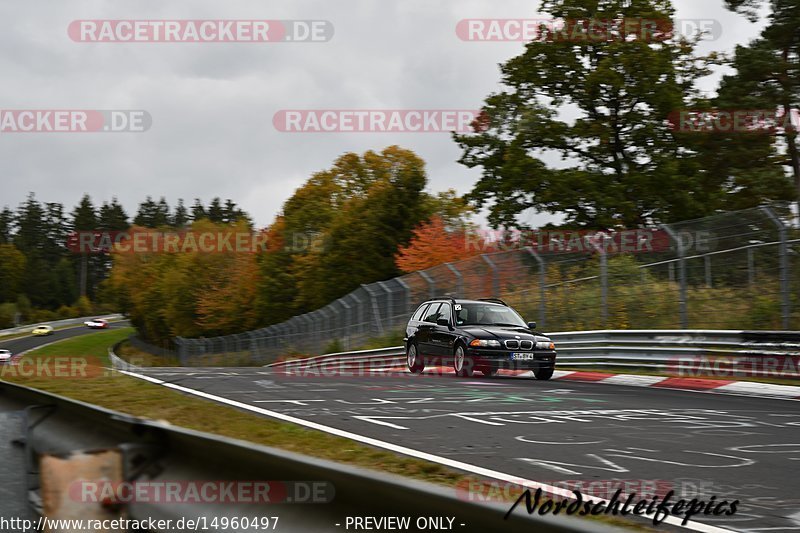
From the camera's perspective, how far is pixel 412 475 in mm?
6129

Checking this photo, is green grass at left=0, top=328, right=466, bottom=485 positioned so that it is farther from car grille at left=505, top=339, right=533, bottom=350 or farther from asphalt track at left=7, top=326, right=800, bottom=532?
car grille at left=505, top=339, right=533, bottom=350

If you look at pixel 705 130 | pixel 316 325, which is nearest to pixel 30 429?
pixel 316 325

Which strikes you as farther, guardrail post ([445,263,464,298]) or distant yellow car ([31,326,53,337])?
distant yellow car ([31,326,53,337])

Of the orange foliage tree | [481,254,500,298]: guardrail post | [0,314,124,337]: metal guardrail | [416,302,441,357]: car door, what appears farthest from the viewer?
[0,314,124,337]: metal guardrail

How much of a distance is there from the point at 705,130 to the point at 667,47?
383cm

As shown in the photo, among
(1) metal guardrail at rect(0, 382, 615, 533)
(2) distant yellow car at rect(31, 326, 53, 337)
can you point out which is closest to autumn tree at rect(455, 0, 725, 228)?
(1) metal guardrail at rect(0, 382, 615, 533)

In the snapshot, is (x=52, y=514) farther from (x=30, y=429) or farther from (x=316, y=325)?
(x=316, y=325)

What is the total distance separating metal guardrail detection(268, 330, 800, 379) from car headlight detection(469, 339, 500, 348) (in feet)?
9.43

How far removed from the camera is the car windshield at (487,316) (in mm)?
18219

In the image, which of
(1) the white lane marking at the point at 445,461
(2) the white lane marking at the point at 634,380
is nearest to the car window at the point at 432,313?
(2) the white lane marking at the point at 634,380

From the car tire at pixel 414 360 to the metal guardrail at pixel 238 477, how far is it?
15.0 meters

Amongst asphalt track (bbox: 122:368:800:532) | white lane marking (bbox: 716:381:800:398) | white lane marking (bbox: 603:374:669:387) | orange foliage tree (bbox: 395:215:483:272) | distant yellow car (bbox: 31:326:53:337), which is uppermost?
orange foliage tree (bbox: 395:215:483:272)

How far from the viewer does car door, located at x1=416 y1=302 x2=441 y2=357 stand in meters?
19.1

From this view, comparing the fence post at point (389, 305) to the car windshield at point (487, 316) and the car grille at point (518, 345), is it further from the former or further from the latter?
the car grille at point (518, 345)
